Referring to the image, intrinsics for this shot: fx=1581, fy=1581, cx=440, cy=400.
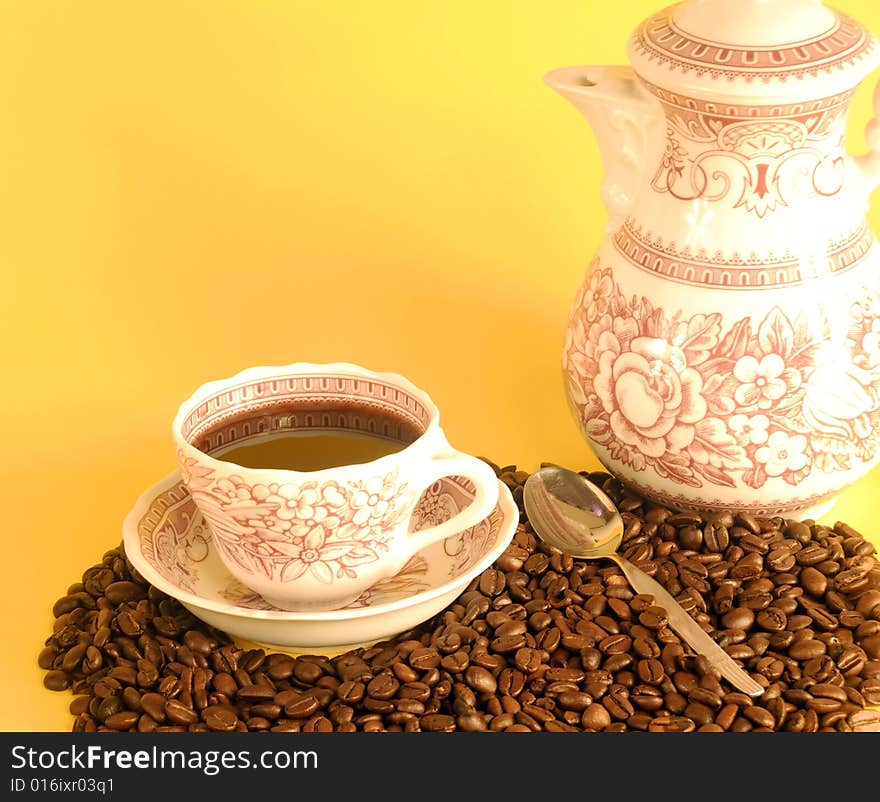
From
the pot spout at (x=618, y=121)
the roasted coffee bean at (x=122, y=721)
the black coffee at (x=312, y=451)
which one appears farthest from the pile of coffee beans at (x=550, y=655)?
the pot spout at (x=618, y=121)

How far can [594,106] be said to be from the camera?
1692 millimetres

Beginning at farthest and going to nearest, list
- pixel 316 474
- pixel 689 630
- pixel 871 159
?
pixel 871 159
pixel 689 630
pixel 316 474

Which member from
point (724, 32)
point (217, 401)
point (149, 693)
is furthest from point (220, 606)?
point (724, 32)

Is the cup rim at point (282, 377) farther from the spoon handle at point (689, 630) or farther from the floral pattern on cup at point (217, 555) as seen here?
the spoon handle at point (689, 630)

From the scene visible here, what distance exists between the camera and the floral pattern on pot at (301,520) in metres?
1.44

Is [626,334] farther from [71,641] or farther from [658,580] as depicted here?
[71,641]

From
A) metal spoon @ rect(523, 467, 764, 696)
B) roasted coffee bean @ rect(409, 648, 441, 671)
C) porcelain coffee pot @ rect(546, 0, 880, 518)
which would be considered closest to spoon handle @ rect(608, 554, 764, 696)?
metal spoon @ rect(523, 467, 764, 696)

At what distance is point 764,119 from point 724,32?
10 cm

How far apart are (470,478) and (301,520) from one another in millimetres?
191

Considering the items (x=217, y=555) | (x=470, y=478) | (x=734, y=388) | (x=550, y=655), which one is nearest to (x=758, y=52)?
(x=734, y=388)

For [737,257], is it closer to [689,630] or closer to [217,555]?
[689,630]

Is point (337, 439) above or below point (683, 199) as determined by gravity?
below

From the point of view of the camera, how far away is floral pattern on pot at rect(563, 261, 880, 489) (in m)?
1.63

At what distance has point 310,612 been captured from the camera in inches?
59.3
